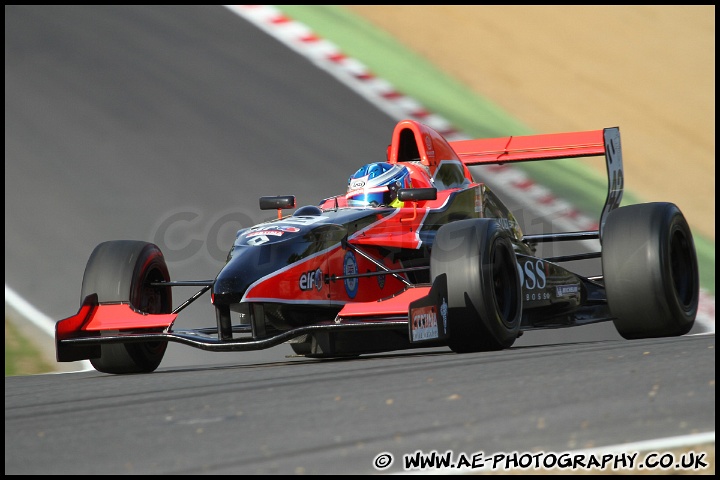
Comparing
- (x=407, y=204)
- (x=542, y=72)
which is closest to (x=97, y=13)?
(x=542, y=72)

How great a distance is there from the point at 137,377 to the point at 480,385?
11.4ft

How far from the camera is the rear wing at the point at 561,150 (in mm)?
11195

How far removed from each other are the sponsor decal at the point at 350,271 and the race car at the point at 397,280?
2cm

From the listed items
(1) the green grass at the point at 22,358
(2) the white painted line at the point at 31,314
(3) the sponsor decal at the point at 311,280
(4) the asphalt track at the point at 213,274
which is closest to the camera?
(4) the asphalt track at the point at 213,274

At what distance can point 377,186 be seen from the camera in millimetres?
9867

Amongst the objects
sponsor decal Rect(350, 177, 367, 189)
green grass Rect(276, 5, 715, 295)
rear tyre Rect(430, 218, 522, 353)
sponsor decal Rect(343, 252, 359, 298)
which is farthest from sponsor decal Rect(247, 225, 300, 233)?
green grass Rect(276, 5, 715, 295)

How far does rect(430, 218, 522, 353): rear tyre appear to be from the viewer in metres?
8.20

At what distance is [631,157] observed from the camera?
21.0 meters

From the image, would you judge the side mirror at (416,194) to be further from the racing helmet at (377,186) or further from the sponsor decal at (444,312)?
the sponsor decal at (444,312)

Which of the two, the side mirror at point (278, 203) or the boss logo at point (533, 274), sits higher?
the side mirror at point (278, 203)

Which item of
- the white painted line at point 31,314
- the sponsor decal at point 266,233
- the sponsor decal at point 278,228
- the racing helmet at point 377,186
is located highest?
the racing helmet at point 377,186

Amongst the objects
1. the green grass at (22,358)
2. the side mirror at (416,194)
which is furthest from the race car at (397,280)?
the green grass at (22,358)

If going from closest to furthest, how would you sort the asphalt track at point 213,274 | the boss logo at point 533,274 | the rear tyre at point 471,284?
1. the asphalt track at point 213,274
2. the rear tyre at point 471,284
3. the boss logo at point 533,274

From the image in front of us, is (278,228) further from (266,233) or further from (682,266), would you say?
(682,266)
